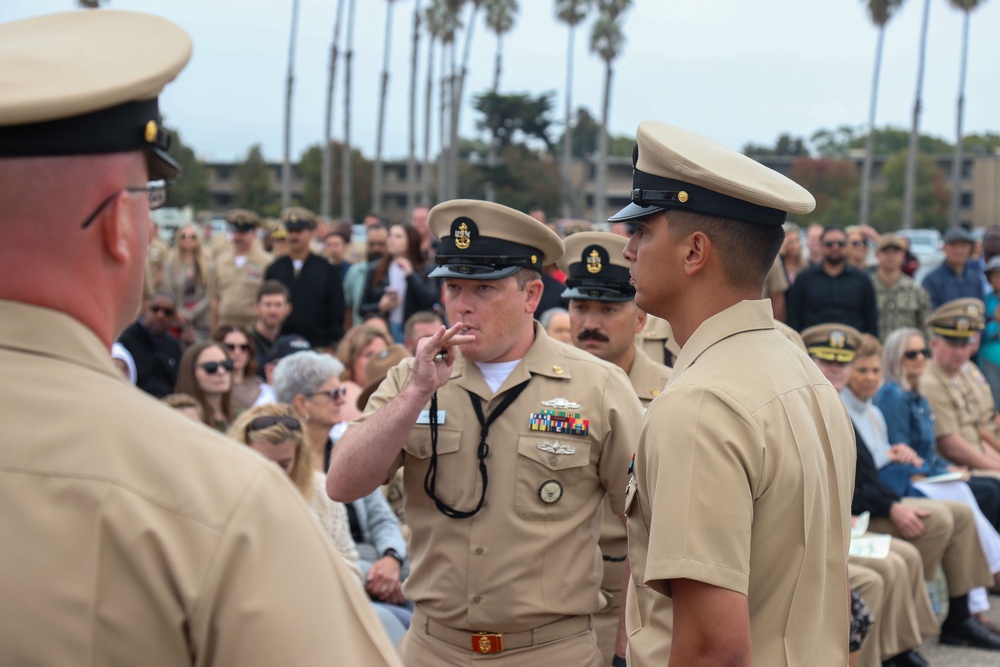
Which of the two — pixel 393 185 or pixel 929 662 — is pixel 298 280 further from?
pixel 393 185

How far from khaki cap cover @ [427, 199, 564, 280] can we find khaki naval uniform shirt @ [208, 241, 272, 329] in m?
6.78

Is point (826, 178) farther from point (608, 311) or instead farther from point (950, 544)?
point (608, 311)

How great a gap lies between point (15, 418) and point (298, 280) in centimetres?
881

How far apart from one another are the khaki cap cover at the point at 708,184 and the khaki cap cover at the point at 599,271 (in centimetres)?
219

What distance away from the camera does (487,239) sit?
3668 millimetres

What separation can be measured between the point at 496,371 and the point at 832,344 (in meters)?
3.75

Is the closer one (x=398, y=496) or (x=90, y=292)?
(x=90, y=292)

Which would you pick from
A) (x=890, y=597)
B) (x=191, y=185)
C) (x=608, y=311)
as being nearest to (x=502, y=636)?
(x=608, y=311)

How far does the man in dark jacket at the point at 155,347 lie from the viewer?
7980 millimetres

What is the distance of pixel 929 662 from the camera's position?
6465 mm

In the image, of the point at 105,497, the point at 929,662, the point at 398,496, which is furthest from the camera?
the point at 929,662

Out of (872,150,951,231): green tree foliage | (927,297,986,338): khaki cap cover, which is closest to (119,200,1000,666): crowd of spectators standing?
(927,297,986,338): khaki cap cover

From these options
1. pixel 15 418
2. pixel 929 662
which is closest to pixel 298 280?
pixel 929 662

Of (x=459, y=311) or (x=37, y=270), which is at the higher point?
(x=37, y=270)
